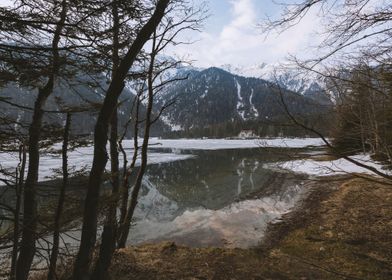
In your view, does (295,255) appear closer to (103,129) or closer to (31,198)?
(31,198)

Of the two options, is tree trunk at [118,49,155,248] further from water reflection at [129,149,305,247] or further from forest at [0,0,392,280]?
water reflection at [129,149,305,247]

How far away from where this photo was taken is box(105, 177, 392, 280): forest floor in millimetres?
6324

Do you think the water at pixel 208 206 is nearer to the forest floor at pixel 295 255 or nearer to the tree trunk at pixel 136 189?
the tree trunk at pixel 136 189

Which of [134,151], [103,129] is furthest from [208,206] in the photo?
[103,129]

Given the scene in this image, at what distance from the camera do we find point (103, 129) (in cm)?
296

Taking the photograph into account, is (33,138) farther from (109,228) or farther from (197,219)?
(197,219)

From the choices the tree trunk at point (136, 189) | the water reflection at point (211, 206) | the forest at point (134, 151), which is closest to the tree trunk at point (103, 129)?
the forest at point (134, 151)

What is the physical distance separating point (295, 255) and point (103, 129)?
20.0 feet

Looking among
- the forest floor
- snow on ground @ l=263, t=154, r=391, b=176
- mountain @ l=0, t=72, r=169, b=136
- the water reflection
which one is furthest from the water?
the forest floor

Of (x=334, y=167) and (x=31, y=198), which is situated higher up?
(x=31, y=198)

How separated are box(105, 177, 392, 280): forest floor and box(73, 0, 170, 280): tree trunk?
3.31m

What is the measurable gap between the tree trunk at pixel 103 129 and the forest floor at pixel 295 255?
3.31 m

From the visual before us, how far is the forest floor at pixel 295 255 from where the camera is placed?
249 inches

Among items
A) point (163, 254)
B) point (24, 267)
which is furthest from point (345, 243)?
point (24, 267)
